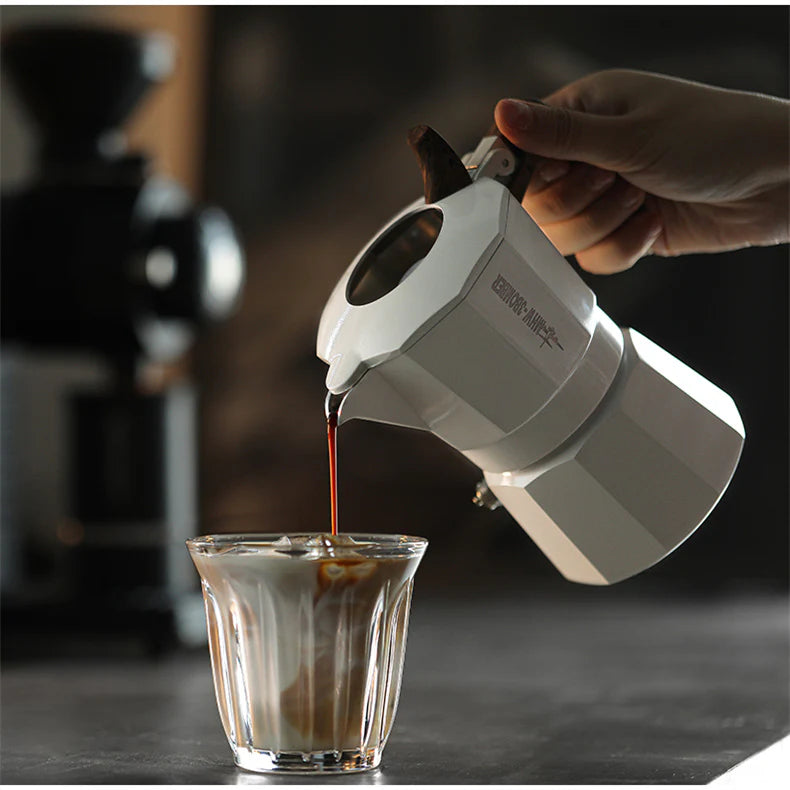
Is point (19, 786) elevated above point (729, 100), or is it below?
below

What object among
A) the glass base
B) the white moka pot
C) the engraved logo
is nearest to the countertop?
the glass base

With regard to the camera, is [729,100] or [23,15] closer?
[729,100]

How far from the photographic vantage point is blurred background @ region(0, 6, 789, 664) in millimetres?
2053

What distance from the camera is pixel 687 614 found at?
1.70 metres

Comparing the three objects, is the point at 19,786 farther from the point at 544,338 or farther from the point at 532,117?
the point at 532,117

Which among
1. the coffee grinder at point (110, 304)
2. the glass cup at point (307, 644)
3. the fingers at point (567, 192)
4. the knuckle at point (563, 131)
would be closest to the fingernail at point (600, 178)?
the fingers at point (567, 192)

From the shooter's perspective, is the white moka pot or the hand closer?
the white moka pot

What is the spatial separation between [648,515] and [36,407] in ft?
5.04

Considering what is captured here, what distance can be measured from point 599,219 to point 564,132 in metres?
0.18

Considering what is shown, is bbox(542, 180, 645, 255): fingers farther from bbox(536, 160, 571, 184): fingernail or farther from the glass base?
the glass base

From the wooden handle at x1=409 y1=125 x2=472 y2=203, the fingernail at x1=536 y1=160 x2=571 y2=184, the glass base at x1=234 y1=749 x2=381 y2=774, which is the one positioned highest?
the fingernail at x1=536 y1=160 x2=571 y2=184

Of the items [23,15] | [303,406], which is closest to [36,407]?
[303,406]

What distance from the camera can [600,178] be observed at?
0.90m

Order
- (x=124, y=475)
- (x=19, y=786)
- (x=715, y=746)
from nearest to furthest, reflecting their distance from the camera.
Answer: (x=19, y=786) → (x=715, y=746) → (x=124, y=475)
